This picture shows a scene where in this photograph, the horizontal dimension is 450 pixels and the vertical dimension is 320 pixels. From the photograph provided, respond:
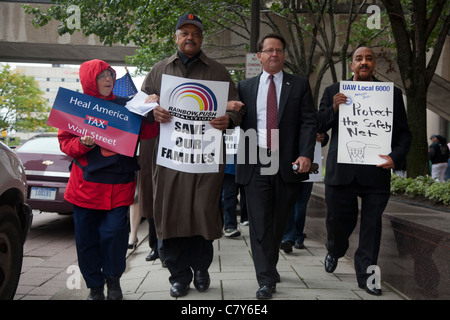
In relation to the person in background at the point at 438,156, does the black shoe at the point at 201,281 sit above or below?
below

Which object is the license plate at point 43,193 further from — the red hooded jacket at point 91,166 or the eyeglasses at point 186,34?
the eyeglasses at point 186,34

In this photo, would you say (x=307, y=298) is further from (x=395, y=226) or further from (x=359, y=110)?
(x=359, y=110)

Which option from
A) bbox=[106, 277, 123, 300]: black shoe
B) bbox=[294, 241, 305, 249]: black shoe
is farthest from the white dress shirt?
bbox=[294, 241, 305, 249]: black shoe

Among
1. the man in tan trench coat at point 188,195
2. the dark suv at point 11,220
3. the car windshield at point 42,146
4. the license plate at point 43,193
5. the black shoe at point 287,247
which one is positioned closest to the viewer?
the dark suv at point 11,220

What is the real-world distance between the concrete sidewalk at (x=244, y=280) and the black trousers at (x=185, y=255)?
185 mm

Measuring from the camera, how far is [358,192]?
15.5 ft

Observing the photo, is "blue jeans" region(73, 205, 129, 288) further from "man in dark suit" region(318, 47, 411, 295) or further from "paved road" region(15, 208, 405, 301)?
"man in dark suit" region(318, 47, 411, 295)

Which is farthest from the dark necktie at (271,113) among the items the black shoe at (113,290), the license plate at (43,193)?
the license plate at (43,193)

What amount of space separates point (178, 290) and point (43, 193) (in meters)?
4.27

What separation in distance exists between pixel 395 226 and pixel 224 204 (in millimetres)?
3659

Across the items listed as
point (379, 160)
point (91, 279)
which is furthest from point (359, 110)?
point (91, 279)

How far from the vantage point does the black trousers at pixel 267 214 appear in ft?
14.2
